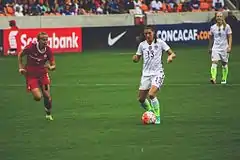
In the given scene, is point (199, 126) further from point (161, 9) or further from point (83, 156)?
point (161, 9)

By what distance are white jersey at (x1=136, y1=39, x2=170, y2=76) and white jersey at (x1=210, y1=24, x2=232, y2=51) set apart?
26.4ft

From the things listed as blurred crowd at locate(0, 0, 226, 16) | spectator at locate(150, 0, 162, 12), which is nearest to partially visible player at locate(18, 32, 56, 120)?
blurred crowd at locate(0, 0, 226, 16)

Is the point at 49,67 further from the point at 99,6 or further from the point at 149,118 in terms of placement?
the point at 99,6

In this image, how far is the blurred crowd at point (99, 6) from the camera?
1656 inches

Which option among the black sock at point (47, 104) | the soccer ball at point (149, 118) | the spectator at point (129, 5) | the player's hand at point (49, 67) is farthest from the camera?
the spectator at point (129, 5)

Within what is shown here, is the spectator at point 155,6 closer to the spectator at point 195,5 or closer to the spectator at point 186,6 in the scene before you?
the spectator at point 186,6

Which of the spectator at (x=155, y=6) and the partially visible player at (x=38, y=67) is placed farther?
the spectator at (x=155, y=6)

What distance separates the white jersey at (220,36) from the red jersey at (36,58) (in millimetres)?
8100

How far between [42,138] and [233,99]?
7000 millimetres

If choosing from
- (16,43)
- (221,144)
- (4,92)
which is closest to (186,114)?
(221,144)

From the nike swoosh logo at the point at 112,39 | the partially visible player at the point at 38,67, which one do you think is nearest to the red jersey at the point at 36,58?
the partially visible player at the point at 38,67

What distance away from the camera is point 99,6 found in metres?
45.2

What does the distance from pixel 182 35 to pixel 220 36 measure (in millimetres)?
17656

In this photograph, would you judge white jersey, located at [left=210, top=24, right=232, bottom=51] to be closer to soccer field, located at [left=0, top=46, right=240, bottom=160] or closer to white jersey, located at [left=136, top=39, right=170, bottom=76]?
soccer field, located at [left=0, top=46, right=240, bottom=160]
